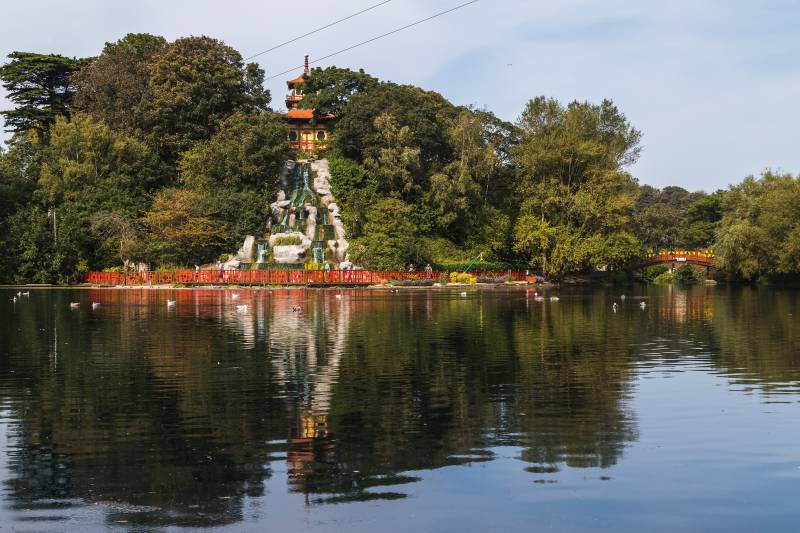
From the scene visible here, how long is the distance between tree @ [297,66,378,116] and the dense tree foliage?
0.27 m

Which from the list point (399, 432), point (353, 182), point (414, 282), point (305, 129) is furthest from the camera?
point (305, 129)

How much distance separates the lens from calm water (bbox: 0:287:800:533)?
10570 millimetres

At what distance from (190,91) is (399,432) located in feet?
260

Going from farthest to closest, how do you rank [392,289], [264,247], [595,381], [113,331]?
1. [264,247]
2. [392,289]
3. [113,331]
4. [595,381]

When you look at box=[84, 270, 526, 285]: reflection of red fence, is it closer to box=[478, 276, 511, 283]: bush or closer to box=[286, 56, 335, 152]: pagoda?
box=[478, 276, 511, 283]: bush

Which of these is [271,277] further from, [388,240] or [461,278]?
[461,278]

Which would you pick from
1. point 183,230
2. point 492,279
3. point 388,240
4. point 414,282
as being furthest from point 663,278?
point 183,230

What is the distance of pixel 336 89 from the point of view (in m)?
92.8

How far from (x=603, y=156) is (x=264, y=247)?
34.9 meters

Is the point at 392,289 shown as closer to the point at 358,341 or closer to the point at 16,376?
the point at 358,341

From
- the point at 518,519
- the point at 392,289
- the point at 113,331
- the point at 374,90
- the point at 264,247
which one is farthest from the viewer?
the point at 374,90

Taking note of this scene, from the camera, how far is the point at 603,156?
82.0m

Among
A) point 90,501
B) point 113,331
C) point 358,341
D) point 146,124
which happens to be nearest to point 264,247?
point 146,124

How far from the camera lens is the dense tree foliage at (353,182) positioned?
79250 millimetres
